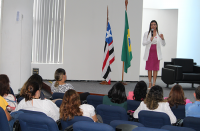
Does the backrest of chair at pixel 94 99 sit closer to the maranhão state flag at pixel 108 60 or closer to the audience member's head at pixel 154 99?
the audience member's head at pixel 154 99

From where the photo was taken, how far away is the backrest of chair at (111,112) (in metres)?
2.46

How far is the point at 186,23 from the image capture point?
31.1 feet

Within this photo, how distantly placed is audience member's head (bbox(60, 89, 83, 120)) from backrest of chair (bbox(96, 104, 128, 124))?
1.07ft

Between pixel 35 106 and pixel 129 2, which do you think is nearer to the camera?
pixel 35 106

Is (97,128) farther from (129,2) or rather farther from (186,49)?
(186,49)

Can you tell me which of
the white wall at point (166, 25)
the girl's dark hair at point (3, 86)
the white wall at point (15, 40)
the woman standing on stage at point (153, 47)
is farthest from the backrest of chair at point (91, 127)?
the white wall at point (166, 25)

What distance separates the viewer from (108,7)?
7.83 metres

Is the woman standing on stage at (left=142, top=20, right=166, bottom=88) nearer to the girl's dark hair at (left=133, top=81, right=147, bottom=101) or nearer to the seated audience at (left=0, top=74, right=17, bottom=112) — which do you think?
the girl's dark hair at (left=133, top=81, right=147, bottom=101)

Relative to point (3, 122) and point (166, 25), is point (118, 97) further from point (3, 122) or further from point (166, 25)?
point (166, 25)

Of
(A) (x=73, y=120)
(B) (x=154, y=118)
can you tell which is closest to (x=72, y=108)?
(A) (x=73, y=120)

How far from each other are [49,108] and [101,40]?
18.3 ft

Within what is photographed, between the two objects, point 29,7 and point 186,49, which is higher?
point 29,7

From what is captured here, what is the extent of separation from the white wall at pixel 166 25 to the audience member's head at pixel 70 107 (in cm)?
755

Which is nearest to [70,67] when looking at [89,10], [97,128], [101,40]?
[101,40]
